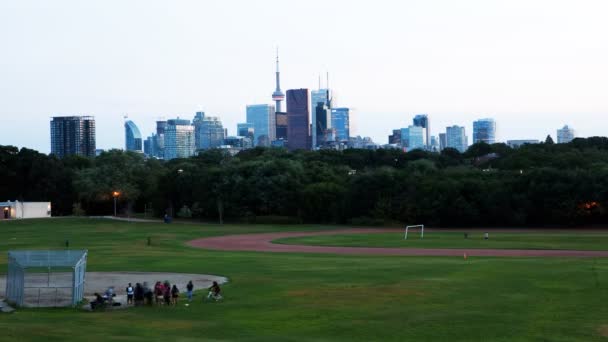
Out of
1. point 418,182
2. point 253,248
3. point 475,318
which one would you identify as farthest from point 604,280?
point 418,182

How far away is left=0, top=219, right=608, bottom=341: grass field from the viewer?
29.1 meters

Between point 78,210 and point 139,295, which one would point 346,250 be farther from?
point 78,210

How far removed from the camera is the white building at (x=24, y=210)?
415 feet

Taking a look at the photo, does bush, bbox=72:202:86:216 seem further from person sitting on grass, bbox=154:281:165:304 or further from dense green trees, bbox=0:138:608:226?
person sitting on grass, bbox=154:281:165:304

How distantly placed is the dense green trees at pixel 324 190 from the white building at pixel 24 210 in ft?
21.7

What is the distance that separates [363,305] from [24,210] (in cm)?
10537

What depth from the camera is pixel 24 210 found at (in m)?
130

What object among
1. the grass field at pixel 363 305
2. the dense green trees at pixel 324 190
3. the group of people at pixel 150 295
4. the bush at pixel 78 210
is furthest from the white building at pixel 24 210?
the group of people at pixel 150 295

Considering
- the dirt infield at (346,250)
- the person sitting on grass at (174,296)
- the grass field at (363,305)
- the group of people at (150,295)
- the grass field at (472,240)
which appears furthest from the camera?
the grass field at (472,240)

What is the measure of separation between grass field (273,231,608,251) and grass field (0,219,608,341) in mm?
13522

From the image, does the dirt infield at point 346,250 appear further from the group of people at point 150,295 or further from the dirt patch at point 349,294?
the group of people at point 150,295

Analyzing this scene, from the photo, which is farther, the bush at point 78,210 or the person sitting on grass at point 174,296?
the bush at point 78,210

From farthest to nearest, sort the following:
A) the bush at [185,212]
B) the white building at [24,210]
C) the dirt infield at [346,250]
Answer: the white building at [24,210] < the bush at [185,212] < the dirt infield at [346,250]

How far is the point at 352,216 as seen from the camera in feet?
372
